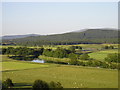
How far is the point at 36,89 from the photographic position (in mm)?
16406

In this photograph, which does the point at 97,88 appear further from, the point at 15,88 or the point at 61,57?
the point at 61,57

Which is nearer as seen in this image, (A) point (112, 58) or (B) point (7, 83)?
(B) point (7, 83)

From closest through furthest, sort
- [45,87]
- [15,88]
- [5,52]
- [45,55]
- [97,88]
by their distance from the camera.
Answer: [45,87]
[15,88]
[97,88]
[45,55]
[5,52]

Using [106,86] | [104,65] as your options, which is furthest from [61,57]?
[106,86]

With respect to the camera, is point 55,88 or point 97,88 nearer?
point 55,88

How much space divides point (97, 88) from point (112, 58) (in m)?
29.7

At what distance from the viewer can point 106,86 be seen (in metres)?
21.4

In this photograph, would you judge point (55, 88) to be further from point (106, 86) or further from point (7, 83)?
point (106, 86)

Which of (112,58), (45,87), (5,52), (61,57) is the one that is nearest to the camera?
(45,87)

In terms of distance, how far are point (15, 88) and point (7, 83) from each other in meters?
1.11

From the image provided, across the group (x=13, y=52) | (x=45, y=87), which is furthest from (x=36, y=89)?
(x=13, y=52)

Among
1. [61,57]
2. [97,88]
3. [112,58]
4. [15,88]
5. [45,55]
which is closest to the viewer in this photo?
[15,88]

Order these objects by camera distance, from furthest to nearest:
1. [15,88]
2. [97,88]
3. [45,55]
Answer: [45,55] < [97,88] < [15,88]

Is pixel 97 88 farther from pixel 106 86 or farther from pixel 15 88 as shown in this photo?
pixel 15 88
